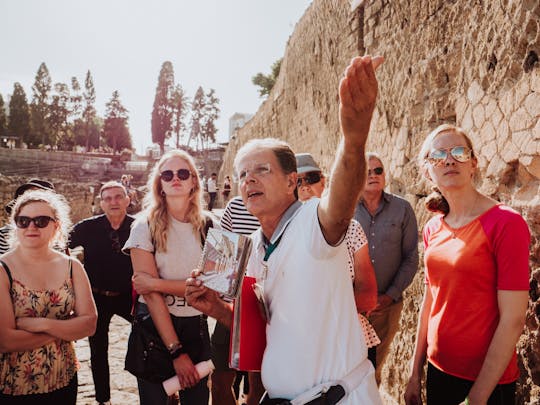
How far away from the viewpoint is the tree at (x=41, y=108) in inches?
1912

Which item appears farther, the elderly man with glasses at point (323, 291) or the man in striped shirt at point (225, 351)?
the man in striped shirt at point (225, 351)

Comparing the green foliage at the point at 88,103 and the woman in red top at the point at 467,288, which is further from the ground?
the green foliage at the point at 88,103

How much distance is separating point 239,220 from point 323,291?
1.66 m

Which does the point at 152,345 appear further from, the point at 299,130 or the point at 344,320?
the point at 299,130

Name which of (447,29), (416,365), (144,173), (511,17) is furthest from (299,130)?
(144,173)

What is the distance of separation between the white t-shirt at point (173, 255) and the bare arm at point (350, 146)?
4.61ft

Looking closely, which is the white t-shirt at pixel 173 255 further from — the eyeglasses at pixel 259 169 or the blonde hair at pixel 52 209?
the eyeglasses at pixel 259 169

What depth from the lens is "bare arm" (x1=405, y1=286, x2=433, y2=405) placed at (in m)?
2.03

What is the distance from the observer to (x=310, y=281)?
127 cm

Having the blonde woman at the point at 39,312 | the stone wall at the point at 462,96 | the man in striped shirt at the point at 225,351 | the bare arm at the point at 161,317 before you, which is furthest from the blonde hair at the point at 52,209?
the stone wall at the point at 462,96

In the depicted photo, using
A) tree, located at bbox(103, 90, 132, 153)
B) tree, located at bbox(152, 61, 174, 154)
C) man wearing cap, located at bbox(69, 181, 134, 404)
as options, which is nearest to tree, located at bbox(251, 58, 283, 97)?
tree, located at bbox(152, 61, 174, 154)

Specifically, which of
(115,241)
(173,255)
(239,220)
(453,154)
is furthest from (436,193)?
(115,241)

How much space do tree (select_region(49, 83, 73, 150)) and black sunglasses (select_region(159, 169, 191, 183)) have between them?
2178 inches

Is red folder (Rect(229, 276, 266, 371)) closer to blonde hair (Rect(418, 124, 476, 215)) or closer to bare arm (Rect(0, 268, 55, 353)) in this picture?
blonde hair (Rect(418, 124, 476, 215))
